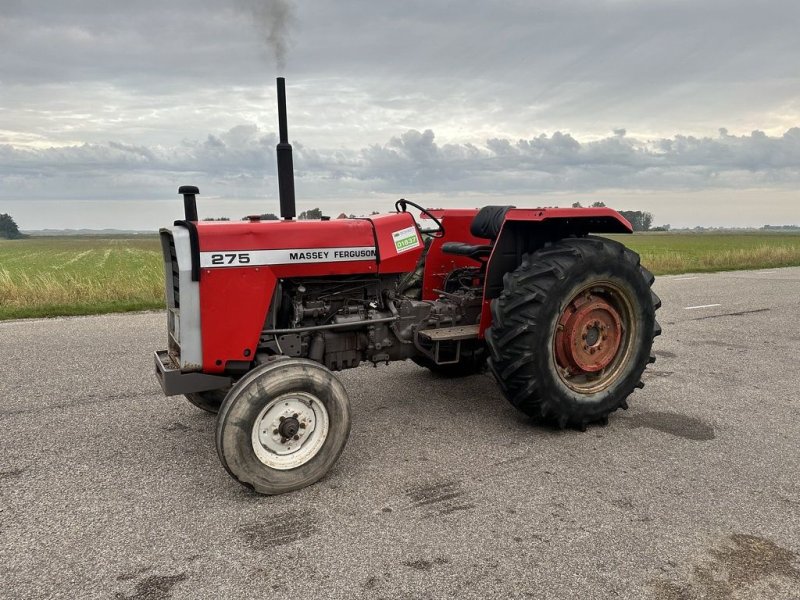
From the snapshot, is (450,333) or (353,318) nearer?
(353,318)

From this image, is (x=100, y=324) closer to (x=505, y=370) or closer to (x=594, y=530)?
(x=505, y=370)

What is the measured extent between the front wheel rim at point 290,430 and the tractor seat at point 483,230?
74.0 inches

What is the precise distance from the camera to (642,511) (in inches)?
108

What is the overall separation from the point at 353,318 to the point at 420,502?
1239 mm

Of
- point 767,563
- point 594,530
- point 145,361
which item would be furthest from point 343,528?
point 145,361

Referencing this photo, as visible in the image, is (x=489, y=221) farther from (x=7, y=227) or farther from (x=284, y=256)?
(x=7, y=227)

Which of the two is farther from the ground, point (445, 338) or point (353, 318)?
point (353, 318)

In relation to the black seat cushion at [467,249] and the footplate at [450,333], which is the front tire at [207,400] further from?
the black seat cushion at [467,249]

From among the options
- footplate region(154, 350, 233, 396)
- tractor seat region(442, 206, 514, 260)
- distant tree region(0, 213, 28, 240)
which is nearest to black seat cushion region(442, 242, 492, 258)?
tractor seat region(442, 206, 514, 260)

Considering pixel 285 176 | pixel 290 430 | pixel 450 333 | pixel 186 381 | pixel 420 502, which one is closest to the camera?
pixel 420 502

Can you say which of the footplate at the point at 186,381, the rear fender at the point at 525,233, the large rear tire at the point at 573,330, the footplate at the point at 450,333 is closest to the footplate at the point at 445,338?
the footplate at the point at 450,333

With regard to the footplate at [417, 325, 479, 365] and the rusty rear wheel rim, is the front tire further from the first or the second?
the rusty rear wheel rim

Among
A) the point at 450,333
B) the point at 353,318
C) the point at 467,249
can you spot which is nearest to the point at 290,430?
the point at 353,318

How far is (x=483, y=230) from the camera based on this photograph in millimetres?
4348
